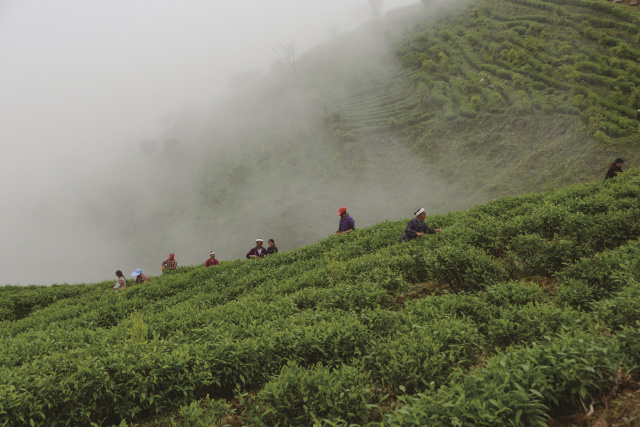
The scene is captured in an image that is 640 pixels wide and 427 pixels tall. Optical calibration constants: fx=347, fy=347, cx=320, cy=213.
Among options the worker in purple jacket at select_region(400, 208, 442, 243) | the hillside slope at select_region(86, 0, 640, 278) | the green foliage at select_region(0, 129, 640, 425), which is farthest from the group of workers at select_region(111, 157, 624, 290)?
the hillside slope at select_region(86, 0, 640, 278)

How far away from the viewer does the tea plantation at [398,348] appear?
11.4 feet

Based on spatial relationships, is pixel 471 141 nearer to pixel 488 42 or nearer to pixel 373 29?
pixel 488 42

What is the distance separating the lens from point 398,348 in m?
4.94

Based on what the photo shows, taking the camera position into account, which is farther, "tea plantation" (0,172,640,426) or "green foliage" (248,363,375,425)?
"green foliage" (248,363,375,425)

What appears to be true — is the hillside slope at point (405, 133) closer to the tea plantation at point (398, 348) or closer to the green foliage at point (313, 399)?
the tea plantation at point (398, 348)

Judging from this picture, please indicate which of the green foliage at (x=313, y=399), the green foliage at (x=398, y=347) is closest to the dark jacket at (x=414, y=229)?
the green foliage at (x=398, y=347)

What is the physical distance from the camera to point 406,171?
5047 centimetres

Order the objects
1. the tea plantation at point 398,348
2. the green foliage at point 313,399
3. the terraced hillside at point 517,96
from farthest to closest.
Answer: the terraced hillside at point 517,96, the green foliage at point 313,399, the tea plantation at point 398,348

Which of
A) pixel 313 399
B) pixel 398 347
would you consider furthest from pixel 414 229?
pixel 313 399

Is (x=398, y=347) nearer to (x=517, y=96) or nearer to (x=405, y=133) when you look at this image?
(x=517, y=96)

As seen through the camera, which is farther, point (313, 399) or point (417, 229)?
point (417, 229)

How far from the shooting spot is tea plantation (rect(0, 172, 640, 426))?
11.4ft

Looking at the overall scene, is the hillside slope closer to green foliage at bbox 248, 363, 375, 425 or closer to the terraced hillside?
the terraced hillside

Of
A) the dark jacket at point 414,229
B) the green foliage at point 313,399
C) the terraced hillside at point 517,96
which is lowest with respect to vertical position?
the green foliage at point 313,399
